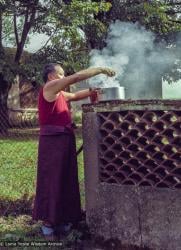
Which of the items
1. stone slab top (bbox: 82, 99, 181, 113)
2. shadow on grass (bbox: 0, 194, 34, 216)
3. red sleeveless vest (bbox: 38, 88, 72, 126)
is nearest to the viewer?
stone slab top (bbox: 82, 99, 181, 113)

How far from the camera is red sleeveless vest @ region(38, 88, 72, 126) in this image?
4809 millimetres

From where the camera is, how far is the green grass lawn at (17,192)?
5.31 metres

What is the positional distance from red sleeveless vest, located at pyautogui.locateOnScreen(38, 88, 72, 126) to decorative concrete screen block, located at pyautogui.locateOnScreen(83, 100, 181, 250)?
0.25m

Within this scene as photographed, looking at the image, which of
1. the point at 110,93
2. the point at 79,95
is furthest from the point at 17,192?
the point at 110,93

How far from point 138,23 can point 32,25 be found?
12.2 feet

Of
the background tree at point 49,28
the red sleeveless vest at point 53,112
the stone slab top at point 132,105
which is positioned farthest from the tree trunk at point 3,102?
the stone slab top at point 132,105

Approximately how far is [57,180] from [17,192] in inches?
84.8

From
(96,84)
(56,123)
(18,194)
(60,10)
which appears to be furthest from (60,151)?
(60,10)

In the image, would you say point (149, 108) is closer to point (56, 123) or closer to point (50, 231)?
point (56, 123)

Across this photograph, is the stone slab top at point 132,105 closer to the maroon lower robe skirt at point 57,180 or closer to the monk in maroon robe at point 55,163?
the monk in maroon robe at point 55,163

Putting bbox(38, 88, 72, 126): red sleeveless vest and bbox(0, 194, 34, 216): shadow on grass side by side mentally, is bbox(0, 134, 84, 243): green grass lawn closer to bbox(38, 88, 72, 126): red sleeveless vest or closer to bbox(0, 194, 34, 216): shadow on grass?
bbox(0, 194, 34, 216): shadow on grass

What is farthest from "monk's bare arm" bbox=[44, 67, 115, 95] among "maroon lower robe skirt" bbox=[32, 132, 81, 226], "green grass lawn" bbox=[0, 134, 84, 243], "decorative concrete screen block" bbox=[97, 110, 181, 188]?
"green grass lawn" bbox=[0, 134, 84, 243]

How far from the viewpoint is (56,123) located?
4840mm

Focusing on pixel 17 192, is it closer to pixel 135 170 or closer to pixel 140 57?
pixel 135 170
